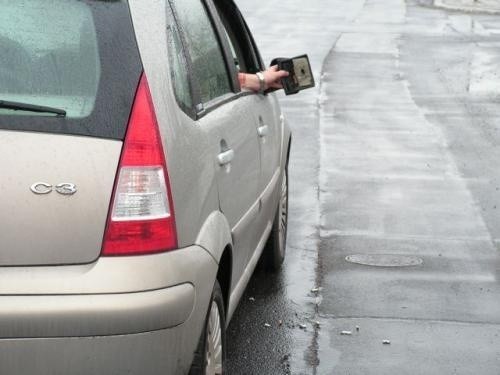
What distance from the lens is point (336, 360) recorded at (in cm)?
612

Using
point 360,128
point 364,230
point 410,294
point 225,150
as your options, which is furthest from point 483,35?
point 225,150

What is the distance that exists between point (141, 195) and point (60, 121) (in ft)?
1.19

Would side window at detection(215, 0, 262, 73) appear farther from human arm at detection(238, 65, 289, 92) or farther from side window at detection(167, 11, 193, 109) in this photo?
side window at detection(167, 11, 193, 109)

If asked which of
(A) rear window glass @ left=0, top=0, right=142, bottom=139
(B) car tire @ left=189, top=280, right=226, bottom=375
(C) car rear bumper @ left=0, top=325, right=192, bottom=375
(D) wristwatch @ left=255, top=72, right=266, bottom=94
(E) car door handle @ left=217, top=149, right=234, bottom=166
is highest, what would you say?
(A) rear window glass @ left=0, top=0, right=142, bottom=139

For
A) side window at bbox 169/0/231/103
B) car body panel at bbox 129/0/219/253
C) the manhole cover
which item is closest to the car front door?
side window at bbox 169/0/231/103

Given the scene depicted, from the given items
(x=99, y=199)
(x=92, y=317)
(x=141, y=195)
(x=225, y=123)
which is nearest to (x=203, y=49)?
(x=225, y=123)

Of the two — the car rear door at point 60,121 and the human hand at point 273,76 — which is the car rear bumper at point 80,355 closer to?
the car rear door at point 60,121

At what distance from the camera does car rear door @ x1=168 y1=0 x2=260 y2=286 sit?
501cm

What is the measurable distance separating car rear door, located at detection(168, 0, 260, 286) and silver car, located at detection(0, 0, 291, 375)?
0.34 m

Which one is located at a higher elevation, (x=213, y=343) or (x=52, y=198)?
(x=52, y=198)

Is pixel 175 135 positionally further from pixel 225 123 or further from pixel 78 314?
pixel 225 123

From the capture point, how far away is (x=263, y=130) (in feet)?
21.3

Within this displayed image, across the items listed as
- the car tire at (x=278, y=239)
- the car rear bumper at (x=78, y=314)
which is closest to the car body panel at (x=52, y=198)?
the car rear bumper at (x=78, y=314)

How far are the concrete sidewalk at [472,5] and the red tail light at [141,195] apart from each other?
107 feet
